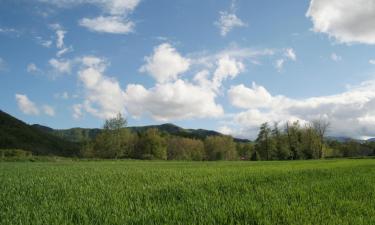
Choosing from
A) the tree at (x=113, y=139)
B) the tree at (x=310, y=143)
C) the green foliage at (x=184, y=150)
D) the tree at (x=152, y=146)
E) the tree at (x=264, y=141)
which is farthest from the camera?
the green foliage at (x=184, y=150)

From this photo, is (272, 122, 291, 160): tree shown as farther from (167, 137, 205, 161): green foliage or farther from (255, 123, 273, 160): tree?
(167, 137, 205, 161): green foliage

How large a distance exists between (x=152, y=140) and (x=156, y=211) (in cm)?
13909

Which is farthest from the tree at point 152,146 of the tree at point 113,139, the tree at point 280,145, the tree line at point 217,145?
the tree at point 280,145

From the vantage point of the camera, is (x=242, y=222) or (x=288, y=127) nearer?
(x=242, y=222)

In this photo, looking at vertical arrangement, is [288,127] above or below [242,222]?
above

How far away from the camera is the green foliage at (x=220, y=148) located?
16869cm

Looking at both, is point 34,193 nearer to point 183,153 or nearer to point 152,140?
point 152,140

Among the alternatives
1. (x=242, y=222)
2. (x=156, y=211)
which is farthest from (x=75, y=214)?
(x=242, y=222)

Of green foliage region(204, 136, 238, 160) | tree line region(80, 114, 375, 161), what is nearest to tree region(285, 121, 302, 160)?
tree line region(80, 114, 375, 161)

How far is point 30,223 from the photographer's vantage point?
198 inches

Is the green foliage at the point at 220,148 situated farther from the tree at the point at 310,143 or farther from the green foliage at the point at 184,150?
the tree at the point at 310,143

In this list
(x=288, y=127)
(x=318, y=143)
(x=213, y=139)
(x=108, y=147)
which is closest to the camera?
(x=108, y=147)

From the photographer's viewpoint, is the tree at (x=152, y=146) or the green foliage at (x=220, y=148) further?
the green foliage at (x=220, y=148)

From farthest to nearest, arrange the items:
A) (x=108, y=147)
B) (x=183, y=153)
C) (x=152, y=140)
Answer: (x=183, y=153) < (x=152, y=140) < (x=108, y=147)
